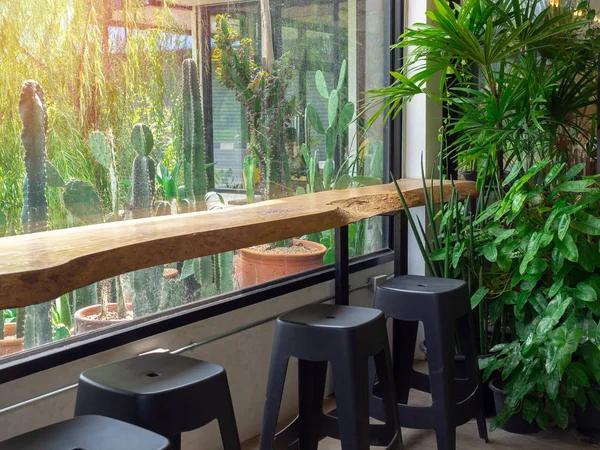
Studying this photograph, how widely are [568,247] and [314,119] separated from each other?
132cm

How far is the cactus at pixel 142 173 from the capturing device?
2410 mm

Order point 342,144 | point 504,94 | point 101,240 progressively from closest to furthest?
point 101,240
point 504,94
point 342,144

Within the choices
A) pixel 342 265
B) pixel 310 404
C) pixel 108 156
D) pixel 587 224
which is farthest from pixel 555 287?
pixel 108 156

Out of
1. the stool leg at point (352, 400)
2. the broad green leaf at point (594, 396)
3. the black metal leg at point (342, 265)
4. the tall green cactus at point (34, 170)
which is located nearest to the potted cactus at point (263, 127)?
the black metal leg at point (342, 265)

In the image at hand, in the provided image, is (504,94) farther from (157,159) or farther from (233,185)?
(157,159)

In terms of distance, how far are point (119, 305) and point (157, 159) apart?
1.75 feet

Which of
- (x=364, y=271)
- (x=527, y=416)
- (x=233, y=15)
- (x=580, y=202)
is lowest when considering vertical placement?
(x=527, y=416)

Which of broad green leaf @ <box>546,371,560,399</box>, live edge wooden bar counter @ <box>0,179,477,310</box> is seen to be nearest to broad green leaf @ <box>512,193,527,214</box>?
live edge wooden bar counter @ <box>0,179,477,310</box>

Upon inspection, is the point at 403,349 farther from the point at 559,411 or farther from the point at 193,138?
the point at 193,138

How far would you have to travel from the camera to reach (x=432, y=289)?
2498mm

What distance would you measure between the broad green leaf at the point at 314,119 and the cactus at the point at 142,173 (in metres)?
1.01

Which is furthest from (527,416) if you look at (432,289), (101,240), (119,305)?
(101,240)

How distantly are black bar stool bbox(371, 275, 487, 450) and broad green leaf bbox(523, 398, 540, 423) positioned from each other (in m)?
0.21

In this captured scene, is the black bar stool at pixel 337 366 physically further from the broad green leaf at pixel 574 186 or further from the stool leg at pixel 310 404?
the broad green leaf at pixel 574 186
